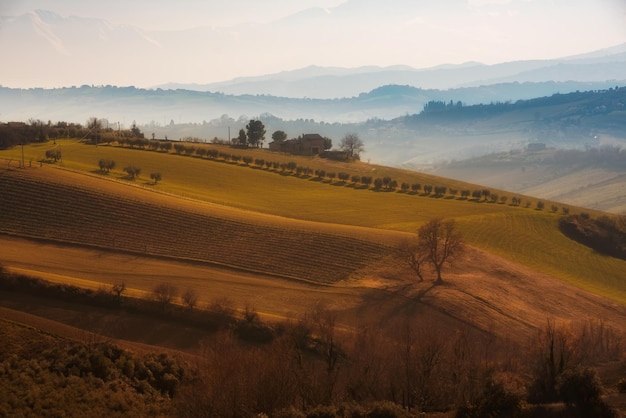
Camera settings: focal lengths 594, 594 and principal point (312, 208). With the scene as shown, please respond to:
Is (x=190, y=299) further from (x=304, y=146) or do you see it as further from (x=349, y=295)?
(x=304, y=146)

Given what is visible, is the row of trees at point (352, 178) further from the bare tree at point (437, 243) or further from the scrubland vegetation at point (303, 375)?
the scrubland vegetation at point (303, 375)

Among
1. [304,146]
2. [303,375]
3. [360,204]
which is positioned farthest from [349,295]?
[304,146]

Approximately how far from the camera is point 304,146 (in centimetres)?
10969

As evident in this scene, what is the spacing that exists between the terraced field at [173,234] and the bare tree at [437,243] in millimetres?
3400

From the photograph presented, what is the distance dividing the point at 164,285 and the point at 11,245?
1568 cm

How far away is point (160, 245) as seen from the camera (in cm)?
4659

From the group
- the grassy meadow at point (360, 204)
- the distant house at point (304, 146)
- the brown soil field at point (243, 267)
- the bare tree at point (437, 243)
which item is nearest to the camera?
the brown soil field at point (243, 267)

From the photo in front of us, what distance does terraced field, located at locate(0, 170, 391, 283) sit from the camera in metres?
45.1

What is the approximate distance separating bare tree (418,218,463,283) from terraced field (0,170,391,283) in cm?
340

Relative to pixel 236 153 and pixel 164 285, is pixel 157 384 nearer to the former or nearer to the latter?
pixel 164 285

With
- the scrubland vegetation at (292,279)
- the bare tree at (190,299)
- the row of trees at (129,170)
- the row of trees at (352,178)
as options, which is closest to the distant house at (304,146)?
the row of trees at (352,178)

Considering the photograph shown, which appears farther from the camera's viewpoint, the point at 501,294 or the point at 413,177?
the point at 413,177

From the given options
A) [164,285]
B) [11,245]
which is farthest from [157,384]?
[11,245]

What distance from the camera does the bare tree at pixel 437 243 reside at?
46.5 meters
